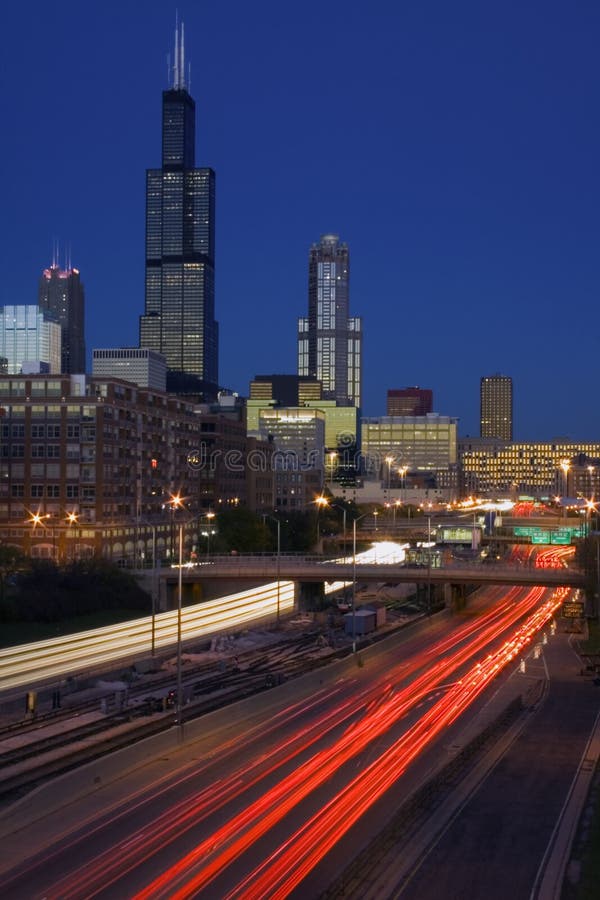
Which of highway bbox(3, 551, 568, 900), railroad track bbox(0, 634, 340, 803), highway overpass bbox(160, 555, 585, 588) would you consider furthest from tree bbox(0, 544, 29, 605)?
highway bbox(3, 551, 568, 900)

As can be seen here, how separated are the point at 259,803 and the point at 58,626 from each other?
4087cm

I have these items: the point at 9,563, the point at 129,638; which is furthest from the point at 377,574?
the point at 9,563

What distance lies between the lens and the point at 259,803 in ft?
93.1

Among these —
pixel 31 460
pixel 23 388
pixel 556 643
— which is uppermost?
pixel 23 388

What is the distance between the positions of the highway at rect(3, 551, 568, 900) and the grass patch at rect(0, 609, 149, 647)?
22903 mm

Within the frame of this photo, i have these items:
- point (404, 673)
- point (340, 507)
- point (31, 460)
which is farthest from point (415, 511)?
point (404, 673)

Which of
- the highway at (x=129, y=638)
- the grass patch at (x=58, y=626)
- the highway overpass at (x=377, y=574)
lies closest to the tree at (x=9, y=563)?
the grass patch at (x=58, y=626)

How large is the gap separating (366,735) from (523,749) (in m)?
5.55

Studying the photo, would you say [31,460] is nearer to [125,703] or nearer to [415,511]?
[125,703]

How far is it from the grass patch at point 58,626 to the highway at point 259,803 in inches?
902

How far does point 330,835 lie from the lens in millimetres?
25625

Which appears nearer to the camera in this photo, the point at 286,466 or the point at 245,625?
the point at 245,625

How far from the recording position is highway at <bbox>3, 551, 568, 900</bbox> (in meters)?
22.6

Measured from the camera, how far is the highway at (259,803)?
2256cm
